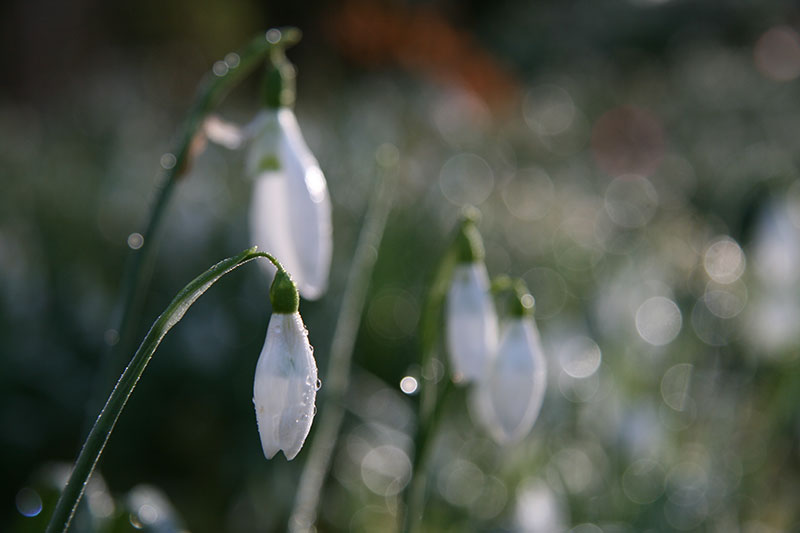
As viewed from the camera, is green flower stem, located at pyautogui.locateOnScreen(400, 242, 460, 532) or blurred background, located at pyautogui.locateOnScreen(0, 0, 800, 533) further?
blurred background, located at pyautogui.locateOnScreen(0, 0, 800, 533)

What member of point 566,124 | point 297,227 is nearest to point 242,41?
point 566,124

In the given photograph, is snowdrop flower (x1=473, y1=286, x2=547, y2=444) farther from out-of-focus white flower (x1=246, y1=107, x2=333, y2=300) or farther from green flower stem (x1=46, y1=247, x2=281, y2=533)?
green flower stem (x1=46, y1=247, x2=281, y2=533)

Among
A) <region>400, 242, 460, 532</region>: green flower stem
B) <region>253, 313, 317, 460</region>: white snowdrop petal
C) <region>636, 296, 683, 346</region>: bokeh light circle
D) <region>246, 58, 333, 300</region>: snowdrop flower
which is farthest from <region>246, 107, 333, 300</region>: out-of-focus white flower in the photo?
<region>636, 296, 683, 346</region>: bokeh light circle

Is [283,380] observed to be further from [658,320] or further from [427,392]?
[658,320]

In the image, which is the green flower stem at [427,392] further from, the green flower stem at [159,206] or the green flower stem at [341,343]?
the green flower stem at [159,206]

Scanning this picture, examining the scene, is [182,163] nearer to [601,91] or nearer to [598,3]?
[601,91]
